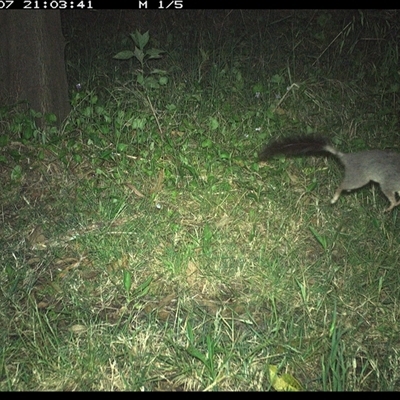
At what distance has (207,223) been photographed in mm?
3420

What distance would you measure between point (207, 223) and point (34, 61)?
5.93 ft

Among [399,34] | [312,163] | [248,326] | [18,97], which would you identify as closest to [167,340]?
[248,326]

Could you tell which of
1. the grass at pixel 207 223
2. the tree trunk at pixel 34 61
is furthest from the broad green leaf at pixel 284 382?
the tree trunk at pixel 34 61

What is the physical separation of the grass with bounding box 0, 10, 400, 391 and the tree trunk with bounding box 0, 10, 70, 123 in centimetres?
16

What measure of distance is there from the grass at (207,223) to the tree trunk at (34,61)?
0.16 metres

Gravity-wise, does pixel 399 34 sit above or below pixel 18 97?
above

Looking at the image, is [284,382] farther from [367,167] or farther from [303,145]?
[303,145]

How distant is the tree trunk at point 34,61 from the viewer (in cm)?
406

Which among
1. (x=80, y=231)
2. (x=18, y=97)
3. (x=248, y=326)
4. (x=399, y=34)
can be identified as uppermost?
(x=399, y=34)

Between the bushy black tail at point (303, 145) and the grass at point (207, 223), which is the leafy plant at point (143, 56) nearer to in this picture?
the grass at point (207, 223)

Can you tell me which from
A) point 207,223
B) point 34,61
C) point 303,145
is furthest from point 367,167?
point 34,61

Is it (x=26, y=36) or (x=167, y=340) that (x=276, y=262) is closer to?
(x=167, y=340)

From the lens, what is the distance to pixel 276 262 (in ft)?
10.2

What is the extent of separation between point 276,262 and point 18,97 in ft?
7.74
